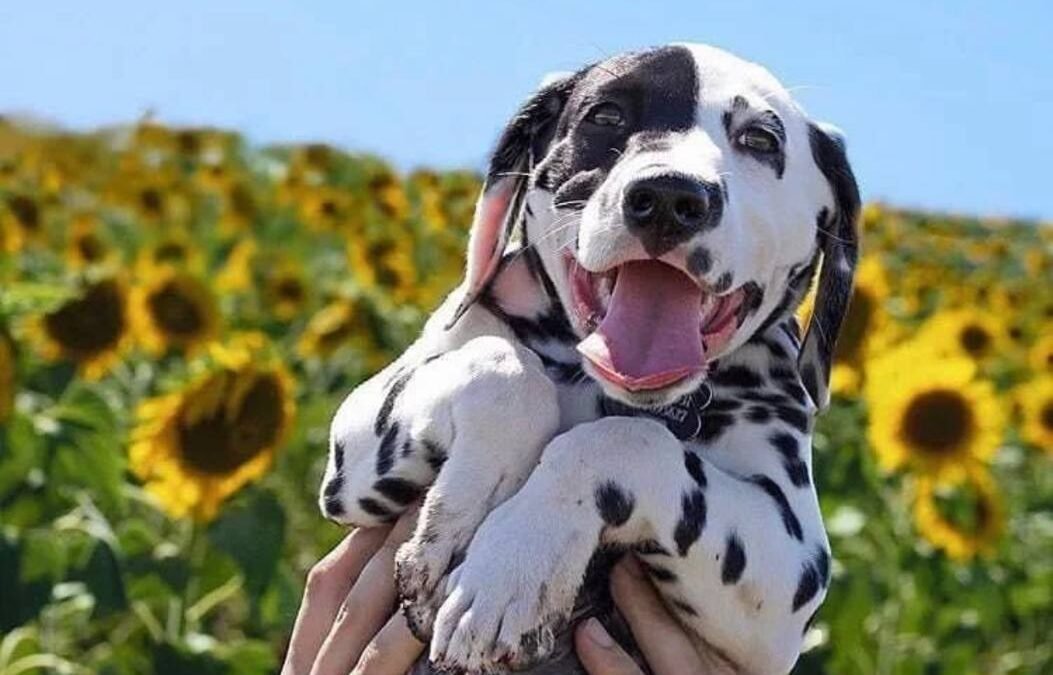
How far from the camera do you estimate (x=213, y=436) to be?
5.71 m

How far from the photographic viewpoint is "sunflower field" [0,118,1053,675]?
5.68 metres

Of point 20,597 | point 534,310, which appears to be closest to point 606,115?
point 534,310

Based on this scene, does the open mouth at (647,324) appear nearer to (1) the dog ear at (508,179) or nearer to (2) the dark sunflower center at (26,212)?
(1) the dog ear at (508,179)

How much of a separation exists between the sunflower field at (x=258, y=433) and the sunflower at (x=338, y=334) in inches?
0.5

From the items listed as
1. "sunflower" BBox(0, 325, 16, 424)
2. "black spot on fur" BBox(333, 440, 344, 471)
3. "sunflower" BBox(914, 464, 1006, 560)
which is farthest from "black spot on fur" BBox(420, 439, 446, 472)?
"sunflower" BBox(914, 464, 1006, 560)

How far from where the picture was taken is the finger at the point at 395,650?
327 cm

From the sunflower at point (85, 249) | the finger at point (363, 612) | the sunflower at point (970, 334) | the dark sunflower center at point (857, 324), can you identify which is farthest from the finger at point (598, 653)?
the sunflower at point (85, 249)

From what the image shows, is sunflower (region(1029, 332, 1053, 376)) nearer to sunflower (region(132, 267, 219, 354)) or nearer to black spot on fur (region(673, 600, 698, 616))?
sunflower (region(132, 267, 219, 354))

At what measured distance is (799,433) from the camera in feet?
11.0

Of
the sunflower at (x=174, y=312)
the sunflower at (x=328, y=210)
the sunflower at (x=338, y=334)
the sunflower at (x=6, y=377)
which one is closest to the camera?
the sunflower at (x=6, y=377)

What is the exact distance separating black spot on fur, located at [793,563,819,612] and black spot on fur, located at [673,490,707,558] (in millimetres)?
242

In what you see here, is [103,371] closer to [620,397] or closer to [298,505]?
[298,505]

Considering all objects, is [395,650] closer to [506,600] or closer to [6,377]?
[506,600]

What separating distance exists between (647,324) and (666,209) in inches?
8.3
